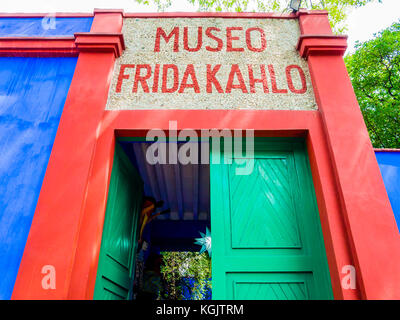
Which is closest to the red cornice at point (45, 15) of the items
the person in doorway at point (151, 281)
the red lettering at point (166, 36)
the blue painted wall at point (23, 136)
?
the blue painted wall at point (23, 136)

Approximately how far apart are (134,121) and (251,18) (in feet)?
7.16

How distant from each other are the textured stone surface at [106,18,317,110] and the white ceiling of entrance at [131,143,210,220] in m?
1.09

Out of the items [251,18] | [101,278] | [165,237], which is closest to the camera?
[101,278]

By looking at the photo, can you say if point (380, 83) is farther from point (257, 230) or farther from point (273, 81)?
point (257, 230)

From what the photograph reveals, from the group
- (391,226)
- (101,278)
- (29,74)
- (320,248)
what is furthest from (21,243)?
(391,226)

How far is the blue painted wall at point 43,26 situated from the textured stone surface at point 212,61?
600 millimetres

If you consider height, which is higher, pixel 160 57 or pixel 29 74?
pixel 160 57

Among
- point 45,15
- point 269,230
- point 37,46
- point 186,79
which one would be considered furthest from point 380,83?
point 37,46

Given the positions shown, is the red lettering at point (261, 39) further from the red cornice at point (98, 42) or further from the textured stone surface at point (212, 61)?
the red cornice at point (98, 42)

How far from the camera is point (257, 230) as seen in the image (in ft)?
9.11

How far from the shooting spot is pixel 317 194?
9.04 ft

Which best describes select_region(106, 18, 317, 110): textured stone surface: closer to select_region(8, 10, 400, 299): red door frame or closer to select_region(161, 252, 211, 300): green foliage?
select_region(8, 10, 400, 299): red door frame

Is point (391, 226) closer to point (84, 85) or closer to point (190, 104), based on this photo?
point (190, 104)

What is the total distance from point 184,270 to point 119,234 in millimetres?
6111
